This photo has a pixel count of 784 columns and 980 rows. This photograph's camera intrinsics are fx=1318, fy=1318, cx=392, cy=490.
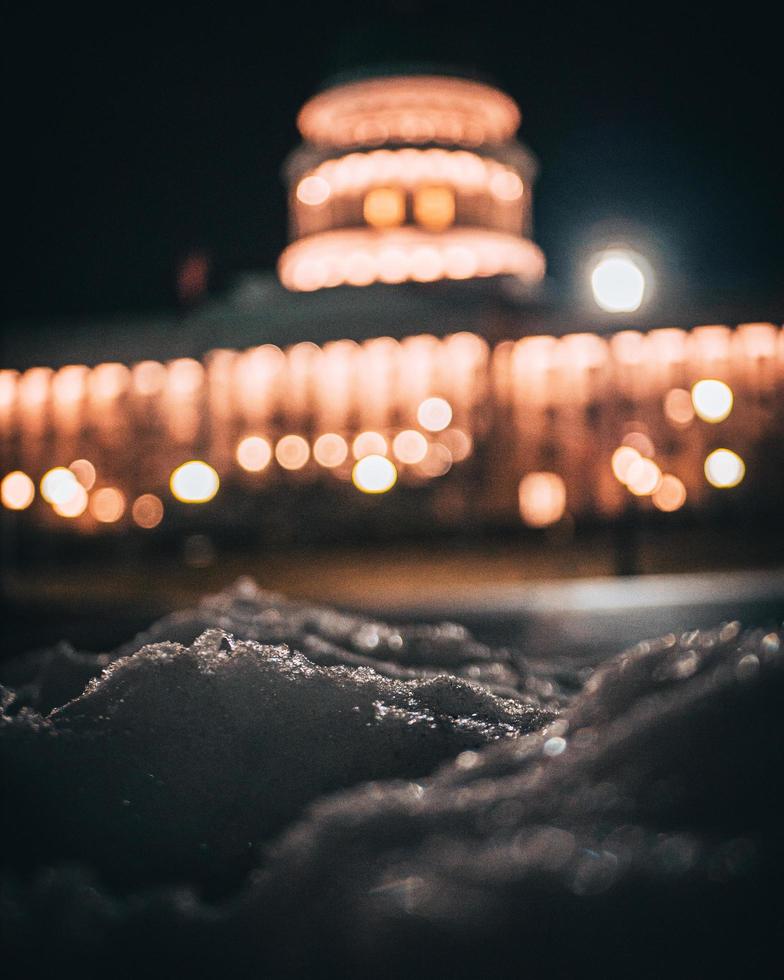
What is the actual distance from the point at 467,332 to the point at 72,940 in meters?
44.2

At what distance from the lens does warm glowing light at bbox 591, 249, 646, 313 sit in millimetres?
44156

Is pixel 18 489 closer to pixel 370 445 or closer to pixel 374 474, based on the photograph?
pixel 370 445

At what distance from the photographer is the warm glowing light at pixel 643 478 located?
4072 cm

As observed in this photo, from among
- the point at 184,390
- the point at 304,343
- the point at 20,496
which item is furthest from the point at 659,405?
the point at 20,496

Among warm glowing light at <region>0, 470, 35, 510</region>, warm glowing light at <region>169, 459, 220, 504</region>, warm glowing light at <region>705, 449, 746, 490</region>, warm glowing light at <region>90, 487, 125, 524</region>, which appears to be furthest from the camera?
warm glowing light at <region>0, 470, 35, 510</region>

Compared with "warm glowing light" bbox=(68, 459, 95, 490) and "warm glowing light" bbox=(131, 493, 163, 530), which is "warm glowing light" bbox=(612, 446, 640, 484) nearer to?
"warm glowing light" bbox=(131, 493, 163, 530)

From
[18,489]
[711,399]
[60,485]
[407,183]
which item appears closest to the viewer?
[711,399]

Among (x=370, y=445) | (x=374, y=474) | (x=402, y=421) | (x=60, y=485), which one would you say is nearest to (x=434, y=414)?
(x=402, y=421)

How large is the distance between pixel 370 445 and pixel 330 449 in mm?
1554

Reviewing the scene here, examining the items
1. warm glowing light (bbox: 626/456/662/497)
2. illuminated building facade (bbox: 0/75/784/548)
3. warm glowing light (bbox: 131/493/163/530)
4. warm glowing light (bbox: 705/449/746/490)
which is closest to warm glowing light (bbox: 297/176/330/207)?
illuminated building facade (bbox: 0/75/784/548)

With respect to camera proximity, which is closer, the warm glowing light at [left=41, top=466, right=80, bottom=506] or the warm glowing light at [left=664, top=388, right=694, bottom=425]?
the warm glowing light at [left=664, top=388, right=694, bottom=425]

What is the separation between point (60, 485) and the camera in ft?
150

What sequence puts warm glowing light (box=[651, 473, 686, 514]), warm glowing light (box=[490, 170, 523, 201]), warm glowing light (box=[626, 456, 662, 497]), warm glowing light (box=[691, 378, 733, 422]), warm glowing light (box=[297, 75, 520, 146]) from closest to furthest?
warm glowing light (box=[626, 456, 662, 497]) < warm glowing light (box=[651, 473, 686, 514]) < warm glowing light (box=[691, 378, 733, 422]) < warm glowing light (box=[297, 75, 520, 146]) < warm glowing light (box=[490, 170, 523, 201])

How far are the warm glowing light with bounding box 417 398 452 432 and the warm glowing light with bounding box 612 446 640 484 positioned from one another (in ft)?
19.1
